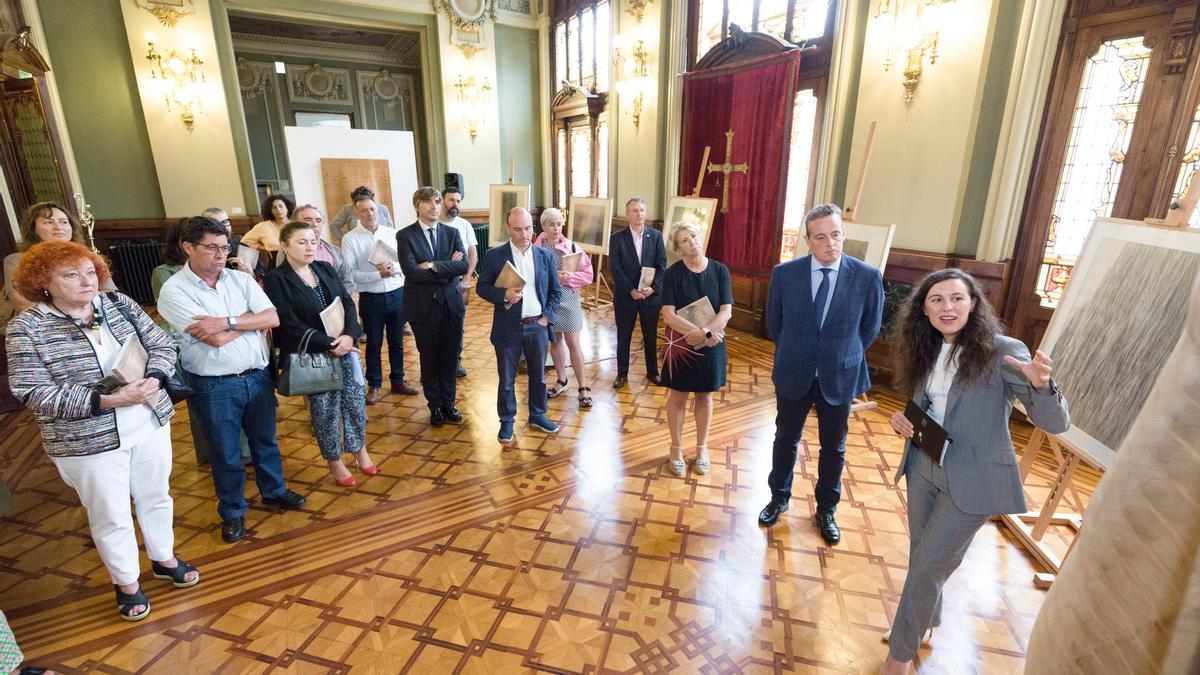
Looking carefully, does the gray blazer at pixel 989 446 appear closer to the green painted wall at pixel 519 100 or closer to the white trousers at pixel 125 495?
the white trousers at pixel 125 495

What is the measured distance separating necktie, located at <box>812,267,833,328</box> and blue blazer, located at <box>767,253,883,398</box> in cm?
2

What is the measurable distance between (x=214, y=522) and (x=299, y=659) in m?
1.45

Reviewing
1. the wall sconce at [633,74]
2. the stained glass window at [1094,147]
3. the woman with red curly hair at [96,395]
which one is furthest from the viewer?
the wall sconce at [633,74]

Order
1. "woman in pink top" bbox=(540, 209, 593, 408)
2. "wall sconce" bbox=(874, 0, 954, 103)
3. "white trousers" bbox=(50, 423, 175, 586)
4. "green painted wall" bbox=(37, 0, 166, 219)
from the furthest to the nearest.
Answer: "green painted wall" bbox=(37, 0, 166, 219)
"woman in pink top" bbox=(540, 209, 593, 408)
"wall sconce" bbox=(874, 0, 954, 103)
"white trousers" bbox=(50, 423, 175, 586)

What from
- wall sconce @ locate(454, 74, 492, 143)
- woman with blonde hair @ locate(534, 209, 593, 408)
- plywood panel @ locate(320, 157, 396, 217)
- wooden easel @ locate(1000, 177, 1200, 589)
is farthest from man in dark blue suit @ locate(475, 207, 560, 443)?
wall sconce @ locate(454, 74, 492, 143)

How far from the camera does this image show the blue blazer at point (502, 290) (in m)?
4.01

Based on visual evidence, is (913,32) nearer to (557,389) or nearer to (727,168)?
(727,168)

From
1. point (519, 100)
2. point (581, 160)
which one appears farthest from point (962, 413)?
point (519, 100)

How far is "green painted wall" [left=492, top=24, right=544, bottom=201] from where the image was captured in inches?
430

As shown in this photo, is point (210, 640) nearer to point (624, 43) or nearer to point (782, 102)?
point (782, 102)

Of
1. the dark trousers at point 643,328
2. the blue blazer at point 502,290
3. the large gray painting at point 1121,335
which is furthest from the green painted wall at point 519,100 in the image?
the large gray painting at point 1121,335

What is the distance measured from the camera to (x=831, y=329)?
9.11ft

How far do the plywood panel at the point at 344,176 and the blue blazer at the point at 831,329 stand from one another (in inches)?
233

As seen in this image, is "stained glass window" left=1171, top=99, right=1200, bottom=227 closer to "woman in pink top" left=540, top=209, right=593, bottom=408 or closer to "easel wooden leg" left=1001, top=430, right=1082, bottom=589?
"easel wooden leg" left=1001, top=430, right=1082, bottom=589
